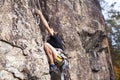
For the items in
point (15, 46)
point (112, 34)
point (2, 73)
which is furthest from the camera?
point (112, 34)

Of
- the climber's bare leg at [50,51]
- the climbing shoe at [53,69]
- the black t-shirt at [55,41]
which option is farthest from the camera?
the black t-shirt at [55,41]

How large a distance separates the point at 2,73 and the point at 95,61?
801 cm

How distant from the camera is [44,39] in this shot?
9.39 m

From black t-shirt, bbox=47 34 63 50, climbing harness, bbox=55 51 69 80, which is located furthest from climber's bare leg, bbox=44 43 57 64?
black t-shirt, bbox=47 34 63 50

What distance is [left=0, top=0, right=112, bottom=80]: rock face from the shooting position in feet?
22.7

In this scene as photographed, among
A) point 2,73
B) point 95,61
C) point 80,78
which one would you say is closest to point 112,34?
point 95,61

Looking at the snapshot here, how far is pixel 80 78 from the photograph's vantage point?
10430 millimetres

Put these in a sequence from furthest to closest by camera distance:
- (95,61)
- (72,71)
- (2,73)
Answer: (95,61), (72,71), (2,73)

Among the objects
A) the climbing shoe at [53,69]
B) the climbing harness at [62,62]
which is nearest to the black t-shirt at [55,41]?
the climbing harness at [62,62]

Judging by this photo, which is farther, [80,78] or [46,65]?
[80,78]

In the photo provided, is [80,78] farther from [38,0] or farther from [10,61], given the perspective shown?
[10,61]

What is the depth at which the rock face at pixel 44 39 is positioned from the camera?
22.7ft

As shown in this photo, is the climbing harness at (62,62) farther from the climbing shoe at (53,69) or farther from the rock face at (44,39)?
the rock face at (44,39)

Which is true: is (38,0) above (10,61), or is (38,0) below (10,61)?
above
